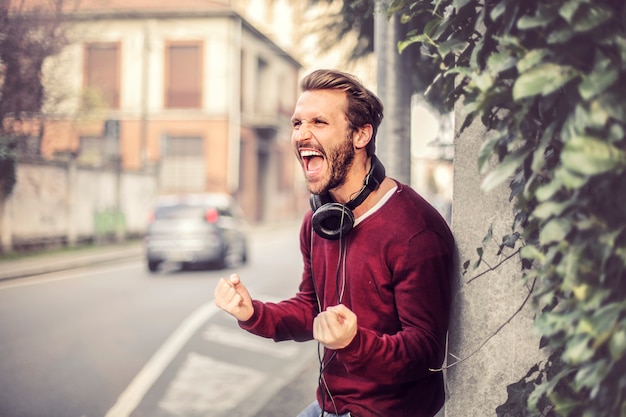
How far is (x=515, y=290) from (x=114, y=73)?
37.0 m

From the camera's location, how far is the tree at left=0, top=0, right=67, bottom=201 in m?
8.06

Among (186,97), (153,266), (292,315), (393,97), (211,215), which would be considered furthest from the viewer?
(186,97)

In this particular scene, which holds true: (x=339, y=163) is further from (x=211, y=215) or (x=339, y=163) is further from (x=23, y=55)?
(x=211, y=215)

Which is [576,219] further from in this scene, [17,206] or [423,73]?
[17,206]

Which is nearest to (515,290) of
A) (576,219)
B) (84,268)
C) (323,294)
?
(323,294)

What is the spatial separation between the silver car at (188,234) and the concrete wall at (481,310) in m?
14.3

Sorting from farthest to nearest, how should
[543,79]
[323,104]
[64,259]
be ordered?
[64,259], [323,104], [543,79]

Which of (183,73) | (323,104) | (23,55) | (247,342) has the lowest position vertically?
(247,342)

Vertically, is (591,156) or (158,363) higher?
(591,156)

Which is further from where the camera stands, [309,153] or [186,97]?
[186,97]

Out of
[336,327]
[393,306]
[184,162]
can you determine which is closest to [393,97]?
[393,306]

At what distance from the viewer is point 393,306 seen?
7.37 feet

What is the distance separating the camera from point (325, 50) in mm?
5863

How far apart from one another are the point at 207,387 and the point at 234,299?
15.4 ft
